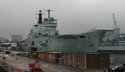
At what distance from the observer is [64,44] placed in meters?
73.3

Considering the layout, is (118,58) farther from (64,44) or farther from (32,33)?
(32,33)

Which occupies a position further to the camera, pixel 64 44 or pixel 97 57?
pixel 64 44

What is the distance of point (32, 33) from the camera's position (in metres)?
94.1

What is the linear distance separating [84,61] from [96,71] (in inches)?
173

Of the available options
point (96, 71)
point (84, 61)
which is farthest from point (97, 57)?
point (96, 71)

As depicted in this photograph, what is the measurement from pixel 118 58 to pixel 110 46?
6.19 meters

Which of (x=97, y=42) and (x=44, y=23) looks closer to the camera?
(x=97, y=42)

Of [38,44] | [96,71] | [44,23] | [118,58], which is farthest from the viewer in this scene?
[44,23]

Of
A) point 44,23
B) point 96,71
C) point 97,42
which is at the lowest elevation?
point 96,71

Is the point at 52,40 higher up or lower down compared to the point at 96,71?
higher up

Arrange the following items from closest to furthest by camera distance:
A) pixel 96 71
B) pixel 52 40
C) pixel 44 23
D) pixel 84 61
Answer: pixel 96 71
pixel 84 61
pixel 52 40
pixel 44 23

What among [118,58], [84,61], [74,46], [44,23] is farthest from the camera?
[44,23]

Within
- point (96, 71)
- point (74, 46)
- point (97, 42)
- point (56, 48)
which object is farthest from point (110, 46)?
point (96, 71)

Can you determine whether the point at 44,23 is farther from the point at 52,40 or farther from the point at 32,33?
the point at 52,40
